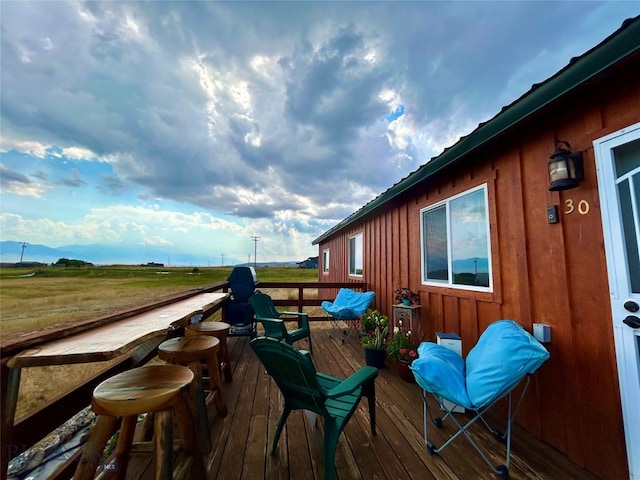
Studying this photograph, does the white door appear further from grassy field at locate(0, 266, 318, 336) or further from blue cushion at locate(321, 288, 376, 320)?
grassy field at locate(0, 266, 318, 336)

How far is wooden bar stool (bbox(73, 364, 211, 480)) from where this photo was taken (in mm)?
1079

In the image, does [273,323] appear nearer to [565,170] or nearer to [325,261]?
[565,170]

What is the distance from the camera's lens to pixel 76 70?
4.06 meters

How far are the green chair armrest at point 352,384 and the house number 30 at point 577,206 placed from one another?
1.72 m

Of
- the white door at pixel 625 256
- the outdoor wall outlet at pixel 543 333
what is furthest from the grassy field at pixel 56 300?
the white door at pixel 625 256

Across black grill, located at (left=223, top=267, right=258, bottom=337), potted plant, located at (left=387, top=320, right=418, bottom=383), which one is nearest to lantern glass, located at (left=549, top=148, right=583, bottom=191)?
potted plant, located at (left=387, top=320, right=418, bottom=383)

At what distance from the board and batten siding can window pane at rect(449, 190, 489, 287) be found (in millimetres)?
134

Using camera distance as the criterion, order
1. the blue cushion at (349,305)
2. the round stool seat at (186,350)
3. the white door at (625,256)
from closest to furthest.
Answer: the white door at (625,256) < the round stool seat at (186,350) < the blue cushion at (349,305)

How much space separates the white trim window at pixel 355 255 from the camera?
614 cm

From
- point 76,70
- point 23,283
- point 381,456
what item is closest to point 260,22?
point 76,70

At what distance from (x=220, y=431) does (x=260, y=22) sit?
5661 mm

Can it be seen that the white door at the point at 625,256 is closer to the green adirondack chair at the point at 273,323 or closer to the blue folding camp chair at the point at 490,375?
the blue folding camp chair at the point at 490,375

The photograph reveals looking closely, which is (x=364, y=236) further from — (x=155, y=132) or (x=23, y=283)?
(x=23, y=283)

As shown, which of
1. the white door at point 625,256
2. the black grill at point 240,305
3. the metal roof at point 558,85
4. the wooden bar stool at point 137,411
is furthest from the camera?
the black grill at point 240,305
